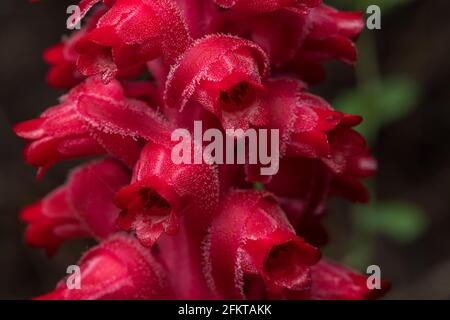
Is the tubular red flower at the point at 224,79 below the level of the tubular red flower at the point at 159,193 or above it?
above

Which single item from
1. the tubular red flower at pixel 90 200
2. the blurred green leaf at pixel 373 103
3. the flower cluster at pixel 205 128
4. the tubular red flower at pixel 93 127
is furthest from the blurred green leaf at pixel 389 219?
the tubular red flower at pixel 93 127

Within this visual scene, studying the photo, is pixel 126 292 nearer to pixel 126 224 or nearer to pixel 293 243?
pixel 126 224

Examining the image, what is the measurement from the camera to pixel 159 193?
1378 mm

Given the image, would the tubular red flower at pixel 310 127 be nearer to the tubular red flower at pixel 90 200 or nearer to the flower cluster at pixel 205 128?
the flower cluster at pixel 205 128

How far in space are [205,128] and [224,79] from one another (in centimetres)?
17

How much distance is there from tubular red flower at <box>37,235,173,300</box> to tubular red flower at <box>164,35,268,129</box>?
1.15ft

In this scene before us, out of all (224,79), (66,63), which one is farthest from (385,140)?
(224,79)

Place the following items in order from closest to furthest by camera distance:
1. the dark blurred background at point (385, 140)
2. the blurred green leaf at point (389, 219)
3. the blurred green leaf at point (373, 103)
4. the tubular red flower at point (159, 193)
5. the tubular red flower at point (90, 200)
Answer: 1. the tubular red flower at point (159, 193)
2. the tubular red flower at point (90, 200)
3. the blurred green leaf at point (373, 103)
4. the blurred green leaf at point (389, 219)
5. the dark blurred background at point (385, 140)

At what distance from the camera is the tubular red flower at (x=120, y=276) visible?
158cm

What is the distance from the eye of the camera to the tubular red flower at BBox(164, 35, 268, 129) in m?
1.39

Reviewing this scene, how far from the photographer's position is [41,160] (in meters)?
1.61

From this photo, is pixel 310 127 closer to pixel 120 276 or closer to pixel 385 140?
pixel 120 276

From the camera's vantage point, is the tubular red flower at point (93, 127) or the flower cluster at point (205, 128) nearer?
the flower cluster at point (205, 128)

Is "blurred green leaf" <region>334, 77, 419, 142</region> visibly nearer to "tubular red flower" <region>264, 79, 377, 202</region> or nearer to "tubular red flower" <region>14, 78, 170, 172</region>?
"tubular red flower" <region>264, 79, 377, 202</region>
